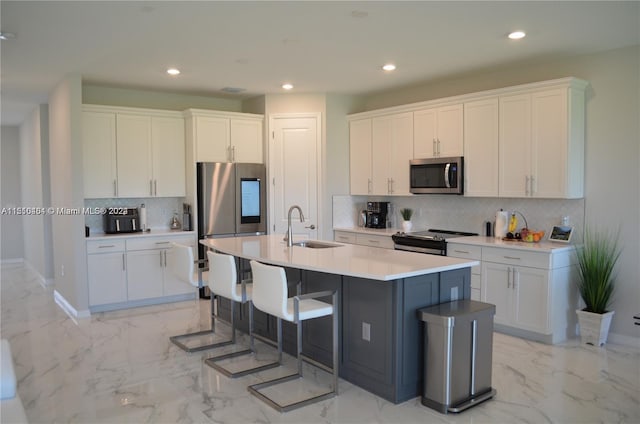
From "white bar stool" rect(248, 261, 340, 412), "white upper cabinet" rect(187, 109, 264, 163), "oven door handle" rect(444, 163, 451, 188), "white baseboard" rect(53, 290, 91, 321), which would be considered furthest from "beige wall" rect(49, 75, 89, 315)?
"oven door handle" rect(444, 163, 451, 188)

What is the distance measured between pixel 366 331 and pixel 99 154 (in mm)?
4176

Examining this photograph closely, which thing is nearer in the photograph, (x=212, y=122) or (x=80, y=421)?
(x=80, y=421)

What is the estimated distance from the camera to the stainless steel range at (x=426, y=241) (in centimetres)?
553

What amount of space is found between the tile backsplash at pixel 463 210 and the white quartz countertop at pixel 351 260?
1866mm

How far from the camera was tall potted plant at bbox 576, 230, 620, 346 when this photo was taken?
4652 millimetres

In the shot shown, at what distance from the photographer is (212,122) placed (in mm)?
6781

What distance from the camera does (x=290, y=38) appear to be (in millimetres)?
4371

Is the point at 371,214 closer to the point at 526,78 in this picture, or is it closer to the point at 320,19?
the point at 526,78

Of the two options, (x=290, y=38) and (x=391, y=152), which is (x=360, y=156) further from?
(x=290, y=38)

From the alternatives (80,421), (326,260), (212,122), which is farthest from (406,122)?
(80,421)

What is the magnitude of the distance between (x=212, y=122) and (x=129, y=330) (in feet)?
9.38

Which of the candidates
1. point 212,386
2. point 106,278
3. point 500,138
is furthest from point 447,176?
point 106,278

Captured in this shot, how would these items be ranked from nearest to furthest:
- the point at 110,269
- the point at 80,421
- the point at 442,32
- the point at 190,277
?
1. the point at 80,421
2. the point at 442,32
3. the point at 190,277
4. the point at 110,269

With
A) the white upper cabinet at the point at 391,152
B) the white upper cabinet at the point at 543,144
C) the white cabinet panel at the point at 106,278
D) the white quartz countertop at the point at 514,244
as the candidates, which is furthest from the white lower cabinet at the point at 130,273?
the white upper cabinet at the point at 543,144
